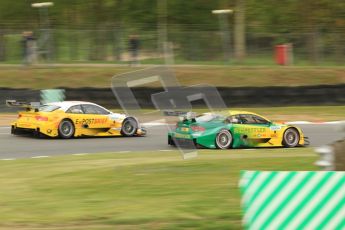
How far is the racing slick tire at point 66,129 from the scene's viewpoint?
17938 mm

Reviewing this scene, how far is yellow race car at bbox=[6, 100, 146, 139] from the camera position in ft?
58.1

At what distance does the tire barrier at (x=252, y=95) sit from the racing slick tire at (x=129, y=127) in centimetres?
603

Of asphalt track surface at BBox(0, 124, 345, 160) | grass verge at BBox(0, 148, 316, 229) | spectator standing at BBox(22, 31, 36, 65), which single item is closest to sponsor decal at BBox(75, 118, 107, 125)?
asphalt track surface at BBox(0, 124, 345, 160)

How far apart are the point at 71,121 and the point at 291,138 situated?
5.94 meters

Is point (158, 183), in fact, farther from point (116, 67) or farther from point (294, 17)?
point (294, 17)

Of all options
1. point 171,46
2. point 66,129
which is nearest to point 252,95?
point 171,46

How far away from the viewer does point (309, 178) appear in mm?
5641

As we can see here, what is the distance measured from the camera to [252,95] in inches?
1012

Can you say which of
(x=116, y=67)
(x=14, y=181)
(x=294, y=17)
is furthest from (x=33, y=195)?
(x=294, y=17)

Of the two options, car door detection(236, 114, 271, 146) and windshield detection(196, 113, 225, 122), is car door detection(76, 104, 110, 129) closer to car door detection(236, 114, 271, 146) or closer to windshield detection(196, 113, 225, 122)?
windshield detection(196, 113, 225, 122)

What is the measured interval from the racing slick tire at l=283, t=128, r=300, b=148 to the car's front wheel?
5.78 metres

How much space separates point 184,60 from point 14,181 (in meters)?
22.8

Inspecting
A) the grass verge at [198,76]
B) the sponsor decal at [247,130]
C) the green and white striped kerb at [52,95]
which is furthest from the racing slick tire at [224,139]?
the grass verge at [198,76]

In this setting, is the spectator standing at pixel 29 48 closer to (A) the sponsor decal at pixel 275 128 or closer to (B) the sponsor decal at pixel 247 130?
(B) the sponsor decal at pixel 247 130
